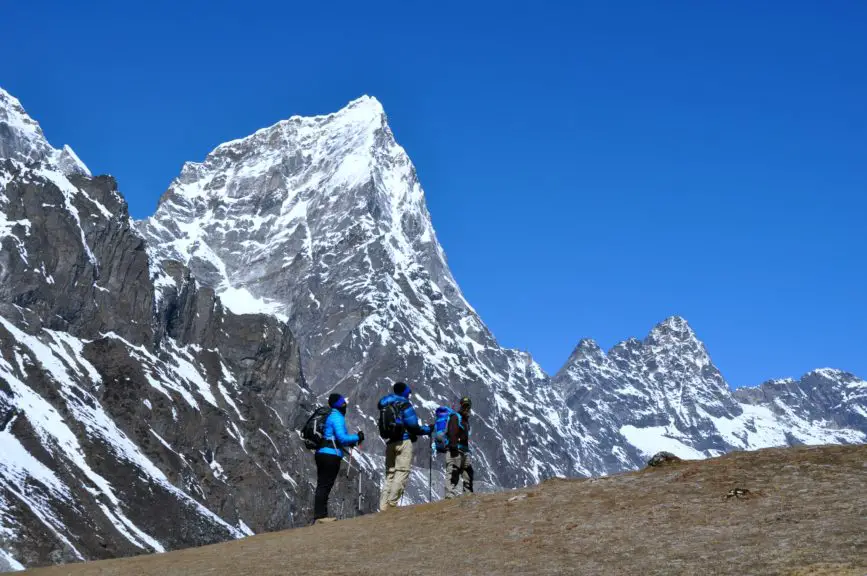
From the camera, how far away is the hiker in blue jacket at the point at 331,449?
3091 cm

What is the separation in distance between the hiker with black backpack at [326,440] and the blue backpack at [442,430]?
14.5 ft

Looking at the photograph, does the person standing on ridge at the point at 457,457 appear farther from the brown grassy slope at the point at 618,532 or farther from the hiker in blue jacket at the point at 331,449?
the brown grassy slope at the point at 618,532

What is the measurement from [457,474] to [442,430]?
143 cm

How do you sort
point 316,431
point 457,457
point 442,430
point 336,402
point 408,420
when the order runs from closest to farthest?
1. point 316,431
2. point 408,420
3. point 336,402
4. point 457,457
5. point 442,430

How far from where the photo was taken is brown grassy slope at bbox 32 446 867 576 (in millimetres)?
20234

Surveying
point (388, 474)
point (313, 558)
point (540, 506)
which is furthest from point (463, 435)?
point (313, 558)

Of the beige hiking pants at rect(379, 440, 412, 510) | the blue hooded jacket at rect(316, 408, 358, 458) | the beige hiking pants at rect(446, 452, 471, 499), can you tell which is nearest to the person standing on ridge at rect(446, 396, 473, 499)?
the beige hiking pants at rect(446, 452, 471, 499)

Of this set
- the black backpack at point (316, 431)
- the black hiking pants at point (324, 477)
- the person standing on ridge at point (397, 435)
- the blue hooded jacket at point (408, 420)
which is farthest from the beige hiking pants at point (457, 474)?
the black backpack at point (316, 431)

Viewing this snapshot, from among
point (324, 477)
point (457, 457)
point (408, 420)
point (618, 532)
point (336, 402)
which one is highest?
point (457, 457)

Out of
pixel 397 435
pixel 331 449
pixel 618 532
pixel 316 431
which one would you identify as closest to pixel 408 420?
pixel 397 435

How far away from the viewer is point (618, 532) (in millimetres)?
23266

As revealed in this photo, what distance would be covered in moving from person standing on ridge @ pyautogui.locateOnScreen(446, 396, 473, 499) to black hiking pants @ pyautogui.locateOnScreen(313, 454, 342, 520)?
4.80m

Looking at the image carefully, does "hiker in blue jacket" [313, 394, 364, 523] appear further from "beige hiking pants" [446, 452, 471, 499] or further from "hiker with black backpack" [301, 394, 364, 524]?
"beige hiking pants" [446, 452, 471, 499]

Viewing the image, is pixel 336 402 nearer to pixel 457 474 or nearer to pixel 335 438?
pixel 335 438
